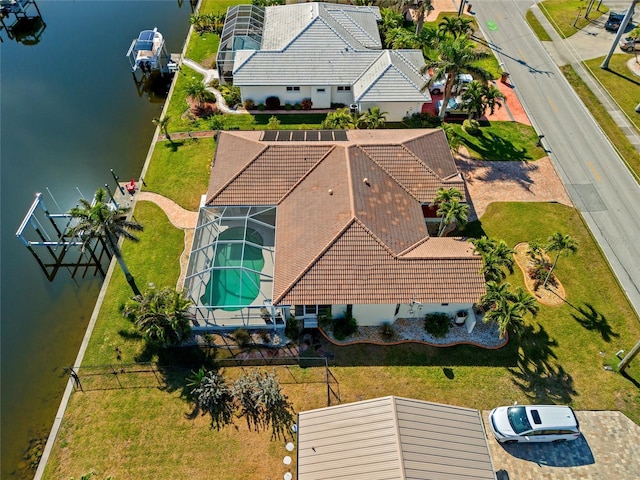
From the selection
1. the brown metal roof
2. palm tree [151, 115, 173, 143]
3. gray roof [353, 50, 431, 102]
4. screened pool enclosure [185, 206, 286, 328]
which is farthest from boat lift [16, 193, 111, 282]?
gray roof [353, 50, 431, 102]

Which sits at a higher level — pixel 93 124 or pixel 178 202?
pixel 93 124

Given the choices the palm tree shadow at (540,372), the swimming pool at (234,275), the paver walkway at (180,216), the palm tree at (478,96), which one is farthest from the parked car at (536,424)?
the palm tree at (478,96)

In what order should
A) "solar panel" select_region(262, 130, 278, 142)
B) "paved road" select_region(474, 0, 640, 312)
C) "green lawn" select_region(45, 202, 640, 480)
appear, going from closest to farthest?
1. "green lawn" select_region(45, 202, 640, 480)
2. "paved road" select_region(474, 0, 640, 312)
3. "solar panel" select_region(262, 130, 278, 142)

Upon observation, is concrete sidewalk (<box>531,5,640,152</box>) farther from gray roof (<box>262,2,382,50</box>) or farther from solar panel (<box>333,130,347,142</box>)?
solar panel (<box>333,130,347,142</box>)

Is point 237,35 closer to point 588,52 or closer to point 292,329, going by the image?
point 292,329

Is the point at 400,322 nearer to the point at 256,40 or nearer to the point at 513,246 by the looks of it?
the point at 513,246

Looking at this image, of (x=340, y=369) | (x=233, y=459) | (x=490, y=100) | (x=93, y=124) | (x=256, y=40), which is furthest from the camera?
(x=256, y=40)

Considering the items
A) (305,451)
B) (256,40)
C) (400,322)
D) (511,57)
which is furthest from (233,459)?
(511,57)

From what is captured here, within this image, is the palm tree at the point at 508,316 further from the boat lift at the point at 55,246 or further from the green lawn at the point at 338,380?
the boat lift at the point at 55,246
